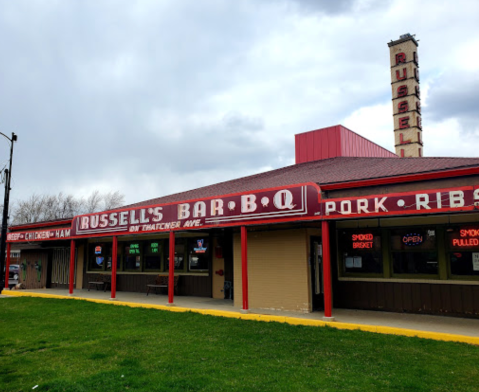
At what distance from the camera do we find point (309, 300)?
36.4 feet

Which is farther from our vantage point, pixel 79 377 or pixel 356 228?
pixel 356 228

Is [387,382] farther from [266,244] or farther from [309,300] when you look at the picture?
[266,244]

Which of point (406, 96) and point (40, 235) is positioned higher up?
point (406, 96)

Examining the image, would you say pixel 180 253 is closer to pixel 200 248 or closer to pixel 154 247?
pixel 154 247

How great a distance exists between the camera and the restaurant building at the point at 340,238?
9.28 meters

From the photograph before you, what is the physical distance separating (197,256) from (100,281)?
5.81m

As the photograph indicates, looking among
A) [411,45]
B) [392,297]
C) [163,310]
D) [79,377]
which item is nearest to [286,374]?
[79,377]

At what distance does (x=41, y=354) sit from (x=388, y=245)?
8.72 meters

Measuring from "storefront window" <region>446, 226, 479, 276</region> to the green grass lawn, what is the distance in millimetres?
3043

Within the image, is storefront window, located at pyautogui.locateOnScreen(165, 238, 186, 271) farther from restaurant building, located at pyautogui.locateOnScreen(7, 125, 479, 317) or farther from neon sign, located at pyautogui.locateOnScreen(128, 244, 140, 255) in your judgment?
neon sign, located at pyautogui.locateOnScreen(128, 244, 140, 255)

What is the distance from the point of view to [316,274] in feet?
38.4

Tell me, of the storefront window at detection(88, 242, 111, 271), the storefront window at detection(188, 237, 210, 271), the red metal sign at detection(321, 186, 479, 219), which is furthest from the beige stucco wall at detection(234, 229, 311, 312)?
the storefront window at detection(88, 242, 111, 271)

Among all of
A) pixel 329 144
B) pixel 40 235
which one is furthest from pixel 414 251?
pixel 40 235

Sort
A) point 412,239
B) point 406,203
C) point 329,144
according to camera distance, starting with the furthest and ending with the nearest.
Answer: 1. point 329,144
2. point 412,239
3. point 406,203
